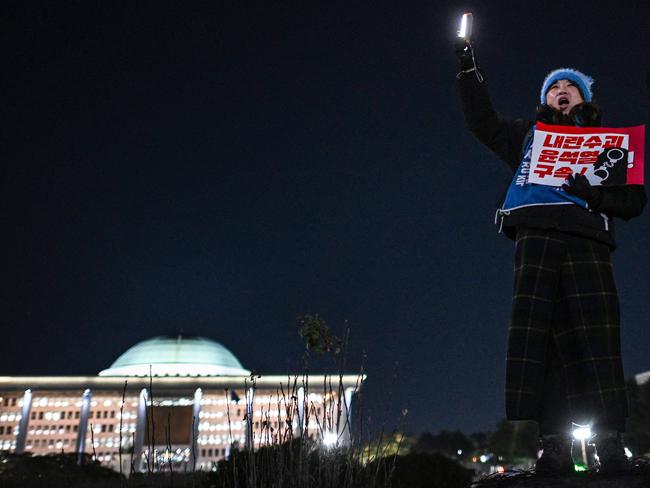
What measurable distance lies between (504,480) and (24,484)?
12.8 metres

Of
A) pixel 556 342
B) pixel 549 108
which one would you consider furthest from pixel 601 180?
pixel 556 342

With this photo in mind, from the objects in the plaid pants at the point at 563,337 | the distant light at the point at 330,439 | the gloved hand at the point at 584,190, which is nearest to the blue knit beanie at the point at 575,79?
the gloved hand at the point at 584,190

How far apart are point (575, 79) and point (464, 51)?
0.67m

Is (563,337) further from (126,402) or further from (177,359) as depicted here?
(177,359)

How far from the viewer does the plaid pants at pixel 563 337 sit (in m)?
2.49

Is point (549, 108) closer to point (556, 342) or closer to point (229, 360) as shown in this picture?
point (556, 342)

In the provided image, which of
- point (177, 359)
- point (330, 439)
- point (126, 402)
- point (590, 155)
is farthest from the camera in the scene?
point (177, 359)

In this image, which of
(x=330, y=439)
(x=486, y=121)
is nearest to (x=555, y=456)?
(x=330, y=439)

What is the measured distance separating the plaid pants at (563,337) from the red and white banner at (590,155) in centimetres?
30

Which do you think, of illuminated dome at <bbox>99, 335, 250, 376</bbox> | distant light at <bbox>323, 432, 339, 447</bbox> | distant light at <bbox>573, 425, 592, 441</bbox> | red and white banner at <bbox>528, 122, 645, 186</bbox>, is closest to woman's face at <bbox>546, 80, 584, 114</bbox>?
red and white banner at <bbox>528, 122, 645, 186</bbox>

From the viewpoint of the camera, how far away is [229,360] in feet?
219

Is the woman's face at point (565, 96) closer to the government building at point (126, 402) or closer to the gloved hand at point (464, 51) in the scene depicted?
the gloved hand at point (464, 51)

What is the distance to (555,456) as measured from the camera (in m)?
2.50

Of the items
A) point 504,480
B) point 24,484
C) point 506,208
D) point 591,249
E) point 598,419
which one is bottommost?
point 24,484
